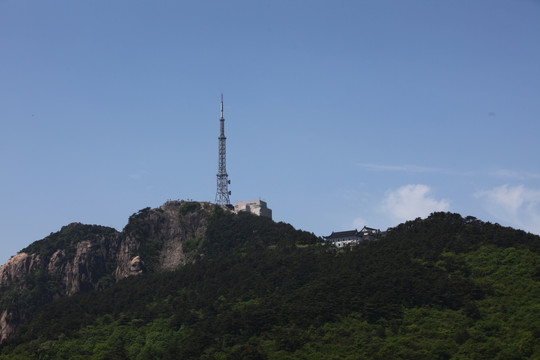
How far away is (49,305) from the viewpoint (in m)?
165

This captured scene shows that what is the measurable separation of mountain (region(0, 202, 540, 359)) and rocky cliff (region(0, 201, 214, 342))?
0.32 metres

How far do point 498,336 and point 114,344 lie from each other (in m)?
60.6

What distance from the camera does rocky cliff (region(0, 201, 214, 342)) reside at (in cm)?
17888

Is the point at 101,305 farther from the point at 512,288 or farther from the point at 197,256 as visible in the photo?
the point at 512,288

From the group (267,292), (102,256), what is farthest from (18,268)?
(267,292)

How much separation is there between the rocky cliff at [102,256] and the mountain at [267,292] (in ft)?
1.06

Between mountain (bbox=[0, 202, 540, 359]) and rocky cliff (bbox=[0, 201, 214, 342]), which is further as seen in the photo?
rocky cliff (bbox=[0, 201, 214, 342])

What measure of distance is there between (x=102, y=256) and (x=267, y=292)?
54081 mm

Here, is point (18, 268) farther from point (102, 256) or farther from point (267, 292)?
point (267, 292)

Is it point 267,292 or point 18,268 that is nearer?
point 267,292

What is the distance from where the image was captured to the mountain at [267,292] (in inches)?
4761

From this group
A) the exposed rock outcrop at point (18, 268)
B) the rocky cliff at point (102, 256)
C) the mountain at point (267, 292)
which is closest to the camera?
the mountain at point (267, 292)

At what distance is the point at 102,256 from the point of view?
187 m

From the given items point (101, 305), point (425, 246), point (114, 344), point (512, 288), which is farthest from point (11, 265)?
point (512, 288)
